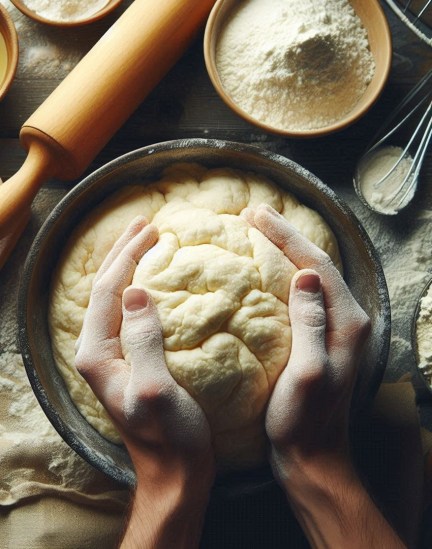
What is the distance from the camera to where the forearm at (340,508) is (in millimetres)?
961

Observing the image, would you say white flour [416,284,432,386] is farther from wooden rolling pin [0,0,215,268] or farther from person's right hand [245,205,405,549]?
wooden rolling pin [0,0,215,268]

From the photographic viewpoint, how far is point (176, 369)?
93 centimetres

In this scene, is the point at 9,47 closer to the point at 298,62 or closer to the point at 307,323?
the point at 298,62

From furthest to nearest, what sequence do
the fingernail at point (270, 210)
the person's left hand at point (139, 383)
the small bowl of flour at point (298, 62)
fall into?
the small bowl of flour at point (298, 62), the fingernail at point (270, 210), the person's left hand at point (139, 383)

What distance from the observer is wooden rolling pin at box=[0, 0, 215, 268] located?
1.05 metres

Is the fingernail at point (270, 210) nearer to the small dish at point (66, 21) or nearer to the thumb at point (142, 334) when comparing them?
the thumb at point (142, 334)

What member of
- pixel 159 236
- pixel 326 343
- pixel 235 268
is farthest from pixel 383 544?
pixel 159 236

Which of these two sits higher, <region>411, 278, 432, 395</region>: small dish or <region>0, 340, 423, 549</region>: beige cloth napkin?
<region>411, 278, 432, 395</region>: small dish

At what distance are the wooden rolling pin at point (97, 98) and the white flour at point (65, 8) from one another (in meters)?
0.12

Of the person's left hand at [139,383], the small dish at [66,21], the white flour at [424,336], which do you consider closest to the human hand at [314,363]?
the person's left hand at [139,383]

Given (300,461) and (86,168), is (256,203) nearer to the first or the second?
(86,168)

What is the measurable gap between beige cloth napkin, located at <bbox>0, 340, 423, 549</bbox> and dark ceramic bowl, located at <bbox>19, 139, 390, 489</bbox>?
119 mm

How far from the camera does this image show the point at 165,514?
3.12 ft

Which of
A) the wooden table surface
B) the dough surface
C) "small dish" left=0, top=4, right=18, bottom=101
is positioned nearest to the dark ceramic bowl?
the dough surface
